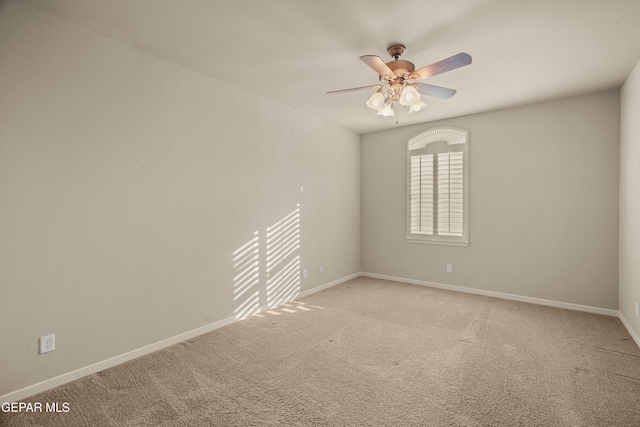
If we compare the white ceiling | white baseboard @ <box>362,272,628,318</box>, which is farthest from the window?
the white ceiling

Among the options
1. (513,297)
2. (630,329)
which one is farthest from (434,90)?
(513,297)

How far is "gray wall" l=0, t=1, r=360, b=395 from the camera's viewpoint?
2.23 m

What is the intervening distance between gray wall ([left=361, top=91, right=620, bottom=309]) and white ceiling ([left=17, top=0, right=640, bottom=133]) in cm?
→ 61

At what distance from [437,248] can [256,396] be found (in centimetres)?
382

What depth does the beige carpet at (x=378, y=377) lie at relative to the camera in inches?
79.3

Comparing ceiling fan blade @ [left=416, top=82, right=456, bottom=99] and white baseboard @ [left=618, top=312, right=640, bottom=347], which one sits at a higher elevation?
ceiling fan blade @ [left=416, top=82, right=456, bottom=99]

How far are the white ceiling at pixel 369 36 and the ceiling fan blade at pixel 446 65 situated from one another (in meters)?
0.34

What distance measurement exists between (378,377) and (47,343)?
8.06ft

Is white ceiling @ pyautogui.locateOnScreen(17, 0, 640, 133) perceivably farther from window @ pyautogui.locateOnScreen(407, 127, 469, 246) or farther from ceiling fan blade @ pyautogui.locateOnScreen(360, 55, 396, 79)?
window @ pyautogui.locateOnScreen(407, 127, 469, 246)

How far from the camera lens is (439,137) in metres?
5.14

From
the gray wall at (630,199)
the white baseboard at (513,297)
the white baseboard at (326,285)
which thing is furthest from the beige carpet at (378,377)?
the white baseboard at (326,285)

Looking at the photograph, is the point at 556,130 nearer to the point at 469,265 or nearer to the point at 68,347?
the point at 469,265

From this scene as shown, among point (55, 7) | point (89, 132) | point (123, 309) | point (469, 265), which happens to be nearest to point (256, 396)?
point (123, 309)

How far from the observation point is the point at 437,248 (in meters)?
5.18
